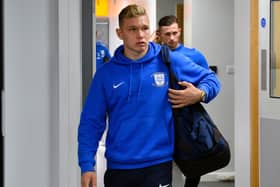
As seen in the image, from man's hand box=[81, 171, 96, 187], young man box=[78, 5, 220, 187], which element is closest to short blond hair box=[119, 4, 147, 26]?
young man box=[78, 5, 220, 187]

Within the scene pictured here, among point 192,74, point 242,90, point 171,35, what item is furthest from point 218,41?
point 192,74

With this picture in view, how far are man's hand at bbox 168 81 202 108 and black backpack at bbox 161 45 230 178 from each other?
0.13ft

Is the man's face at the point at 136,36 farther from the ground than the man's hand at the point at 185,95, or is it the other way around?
the man's face at the point at 136,36

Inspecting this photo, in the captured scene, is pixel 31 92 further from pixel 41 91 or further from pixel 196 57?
pixel 196 57

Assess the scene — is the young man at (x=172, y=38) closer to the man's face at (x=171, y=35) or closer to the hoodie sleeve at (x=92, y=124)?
the man's face at (x=171, y=35)

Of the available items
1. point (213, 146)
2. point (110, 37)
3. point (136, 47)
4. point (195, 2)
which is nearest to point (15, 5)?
point (136, 47)

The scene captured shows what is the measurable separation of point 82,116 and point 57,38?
0.36m

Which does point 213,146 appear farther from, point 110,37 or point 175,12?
point 110,37

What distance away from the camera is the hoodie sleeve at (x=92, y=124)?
6.54 ft

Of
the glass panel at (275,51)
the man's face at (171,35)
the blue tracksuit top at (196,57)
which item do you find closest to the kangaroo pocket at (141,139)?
the blue tracksuit top at (196,57)

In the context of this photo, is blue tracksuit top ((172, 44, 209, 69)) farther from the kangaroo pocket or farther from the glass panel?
the kangaroo pocket

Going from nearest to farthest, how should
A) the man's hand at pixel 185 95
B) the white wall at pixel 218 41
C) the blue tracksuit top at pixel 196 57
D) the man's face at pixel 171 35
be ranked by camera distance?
→ the man's hand at pixel 185 95 < the blue tracksuit top at pixel 196 57 < the man's face at pixel 171 35 < the white wall at pixel 218 41

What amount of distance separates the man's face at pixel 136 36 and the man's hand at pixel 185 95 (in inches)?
8.5

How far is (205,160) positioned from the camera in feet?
6.62
